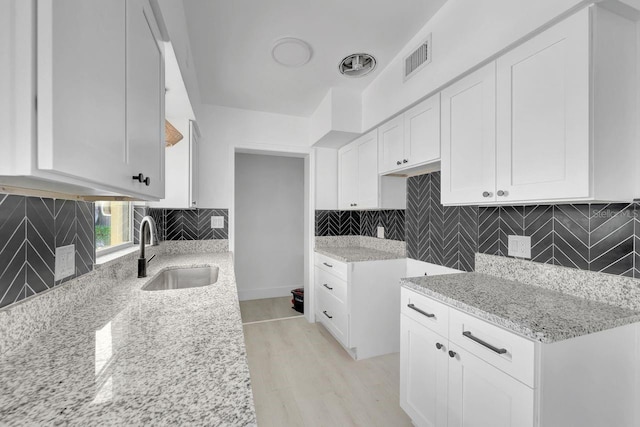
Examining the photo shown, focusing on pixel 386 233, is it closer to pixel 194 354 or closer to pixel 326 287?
pixel 326 287

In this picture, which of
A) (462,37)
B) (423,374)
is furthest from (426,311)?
(462,37)

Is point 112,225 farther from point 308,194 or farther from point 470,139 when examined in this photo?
point 470,139

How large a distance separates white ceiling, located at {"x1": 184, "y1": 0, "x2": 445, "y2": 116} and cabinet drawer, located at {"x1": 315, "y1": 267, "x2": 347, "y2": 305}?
183 centimetres

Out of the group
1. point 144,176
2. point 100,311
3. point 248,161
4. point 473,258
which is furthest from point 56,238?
point 248,161

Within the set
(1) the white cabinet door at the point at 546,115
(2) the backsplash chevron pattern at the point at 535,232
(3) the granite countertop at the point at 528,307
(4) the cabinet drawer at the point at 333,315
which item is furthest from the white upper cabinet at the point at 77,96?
(4) the cabinet drawer at the point at 333,315

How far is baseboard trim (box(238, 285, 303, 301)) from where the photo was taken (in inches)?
165

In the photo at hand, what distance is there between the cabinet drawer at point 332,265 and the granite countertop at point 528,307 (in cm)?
98

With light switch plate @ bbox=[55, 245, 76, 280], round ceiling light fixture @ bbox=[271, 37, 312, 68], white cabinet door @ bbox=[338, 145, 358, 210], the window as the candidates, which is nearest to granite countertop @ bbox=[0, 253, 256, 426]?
light switch plate @ bbox=[55, 245, 76, 280]

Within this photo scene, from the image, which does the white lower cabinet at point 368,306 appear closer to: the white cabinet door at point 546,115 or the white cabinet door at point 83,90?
the white cabinet door at point 546,115

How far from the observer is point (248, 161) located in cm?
420

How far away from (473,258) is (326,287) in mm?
1504

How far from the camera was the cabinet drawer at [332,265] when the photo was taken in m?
2.59

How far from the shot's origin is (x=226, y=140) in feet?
10.3

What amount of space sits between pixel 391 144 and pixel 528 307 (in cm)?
156
